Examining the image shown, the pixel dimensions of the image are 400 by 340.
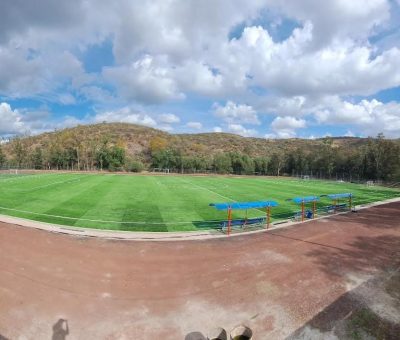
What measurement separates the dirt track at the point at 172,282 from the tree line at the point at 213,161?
84.9 m

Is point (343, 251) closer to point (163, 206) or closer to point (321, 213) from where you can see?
point (321, 213)

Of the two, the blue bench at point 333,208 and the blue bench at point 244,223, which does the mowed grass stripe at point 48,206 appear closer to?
the blue bench at point 244,223

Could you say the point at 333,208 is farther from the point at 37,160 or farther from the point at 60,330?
the point at 37,160

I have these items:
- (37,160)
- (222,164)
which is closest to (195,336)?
(222,164)

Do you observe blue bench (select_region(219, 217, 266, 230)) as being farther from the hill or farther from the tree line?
the tree line

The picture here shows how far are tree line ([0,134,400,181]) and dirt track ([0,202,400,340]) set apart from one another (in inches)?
3342

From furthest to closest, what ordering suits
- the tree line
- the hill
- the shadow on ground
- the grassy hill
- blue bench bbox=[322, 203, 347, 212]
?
the grassy hill < the tree line < the hill < blue bench bbox=[322, 203, 347, 212] < the shadow on ground

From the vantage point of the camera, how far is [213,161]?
114m

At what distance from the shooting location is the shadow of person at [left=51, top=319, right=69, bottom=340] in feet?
24.6

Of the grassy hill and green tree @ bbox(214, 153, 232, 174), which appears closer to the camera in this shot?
green tree @ bbox(214, 153, 232, 174)

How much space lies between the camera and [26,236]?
1503 cm

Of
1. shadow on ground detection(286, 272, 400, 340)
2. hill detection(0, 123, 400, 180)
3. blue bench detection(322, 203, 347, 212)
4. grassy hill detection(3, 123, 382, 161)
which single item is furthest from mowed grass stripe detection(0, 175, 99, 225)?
grassy hill detection(3, 123, 382, 161)

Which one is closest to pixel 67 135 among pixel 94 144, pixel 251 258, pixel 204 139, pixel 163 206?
pixel 94 144

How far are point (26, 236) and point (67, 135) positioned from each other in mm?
125230
